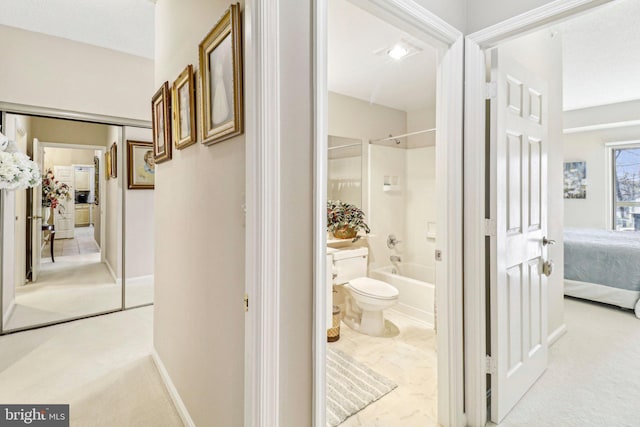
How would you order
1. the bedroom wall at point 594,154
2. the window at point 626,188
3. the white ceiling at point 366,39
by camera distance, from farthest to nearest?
the window at point 626,188 < the bedroom wall at point 594,154 < the white ceiling at point 366,39

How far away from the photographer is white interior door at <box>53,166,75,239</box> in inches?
111

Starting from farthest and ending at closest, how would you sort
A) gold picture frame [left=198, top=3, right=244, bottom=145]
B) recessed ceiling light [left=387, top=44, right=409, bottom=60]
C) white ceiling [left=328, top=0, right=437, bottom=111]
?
recessed ceiling light [left=387, top=44, right=409, bottom=60], white ceiling [left=328, top=0, right=437, bottom=111], gold picture frame [left=198, top=3, right=244, bottom=145]

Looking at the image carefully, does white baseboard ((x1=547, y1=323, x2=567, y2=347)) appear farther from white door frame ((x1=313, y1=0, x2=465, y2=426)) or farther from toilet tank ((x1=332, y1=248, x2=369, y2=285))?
toilet tank ((x1=332, y1=248, x2=369, y2=285))

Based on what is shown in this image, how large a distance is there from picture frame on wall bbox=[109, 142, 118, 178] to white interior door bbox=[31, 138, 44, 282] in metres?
0.51

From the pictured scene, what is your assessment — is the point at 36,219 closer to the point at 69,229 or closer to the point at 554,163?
the point at 69,229

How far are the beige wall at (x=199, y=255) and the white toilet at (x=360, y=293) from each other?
144 centimetres

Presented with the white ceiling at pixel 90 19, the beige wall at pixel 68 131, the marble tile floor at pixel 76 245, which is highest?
the white ceiling at pixel 90 19

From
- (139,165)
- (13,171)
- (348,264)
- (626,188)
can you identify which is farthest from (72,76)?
(626,188)

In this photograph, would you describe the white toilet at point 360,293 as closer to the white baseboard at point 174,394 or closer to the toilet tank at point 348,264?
the toilet tank at point 348,264

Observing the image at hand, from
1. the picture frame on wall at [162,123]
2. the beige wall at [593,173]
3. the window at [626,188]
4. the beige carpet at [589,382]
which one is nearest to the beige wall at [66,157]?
the picture frame on wall at [162,123]

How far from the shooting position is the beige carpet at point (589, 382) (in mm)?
1753

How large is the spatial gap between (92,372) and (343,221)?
228cm

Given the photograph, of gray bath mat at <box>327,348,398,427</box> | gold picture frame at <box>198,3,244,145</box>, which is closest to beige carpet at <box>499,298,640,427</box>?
gray bath mat at <box>327,348,398,427</box>

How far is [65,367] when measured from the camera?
226cm
